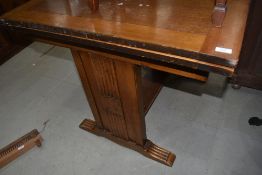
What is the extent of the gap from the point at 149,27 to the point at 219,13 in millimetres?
236

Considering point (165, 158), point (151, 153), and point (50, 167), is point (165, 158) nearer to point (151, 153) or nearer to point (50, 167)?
point (151, 153)

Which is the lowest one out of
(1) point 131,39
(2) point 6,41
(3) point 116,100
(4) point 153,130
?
(4) point 153,130

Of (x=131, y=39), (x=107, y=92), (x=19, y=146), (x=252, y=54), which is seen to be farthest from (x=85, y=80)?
(x=252, y=54)

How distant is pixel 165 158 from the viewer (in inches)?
53.2

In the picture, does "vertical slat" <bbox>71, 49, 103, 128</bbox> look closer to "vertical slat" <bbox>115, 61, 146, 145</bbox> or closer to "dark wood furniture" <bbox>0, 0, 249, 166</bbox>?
"dark wood furniture" <bbox>0, 0, 249, 166</bbox>

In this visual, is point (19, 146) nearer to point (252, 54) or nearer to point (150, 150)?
point (150, 150)

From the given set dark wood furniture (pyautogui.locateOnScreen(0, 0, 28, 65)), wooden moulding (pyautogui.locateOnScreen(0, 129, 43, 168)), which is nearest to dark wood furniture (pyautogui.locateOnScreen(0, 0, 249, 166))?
wooden moulding (pyautogui.locateOnScreen(0, 129, 43, 168))

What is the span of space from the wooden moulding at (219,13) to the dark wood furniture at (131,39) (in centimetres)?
2

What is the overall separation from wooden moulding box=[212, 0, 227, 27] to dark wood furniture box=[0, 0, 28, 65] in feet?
7.20

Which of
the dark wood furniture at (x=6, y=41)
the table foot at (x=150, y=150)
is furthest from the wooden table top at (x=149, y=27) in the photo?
the dark wood furniture at (x=6, y=41)

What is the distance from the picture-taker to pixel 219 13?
0.74 meters

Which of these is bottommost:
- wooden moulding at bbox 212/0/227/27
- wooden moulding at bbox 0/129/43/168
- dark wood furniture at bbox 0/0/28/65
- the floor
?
the floor

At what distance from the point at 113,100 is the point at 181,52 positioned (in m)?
0.59

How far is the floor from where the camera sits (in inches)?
53.2
